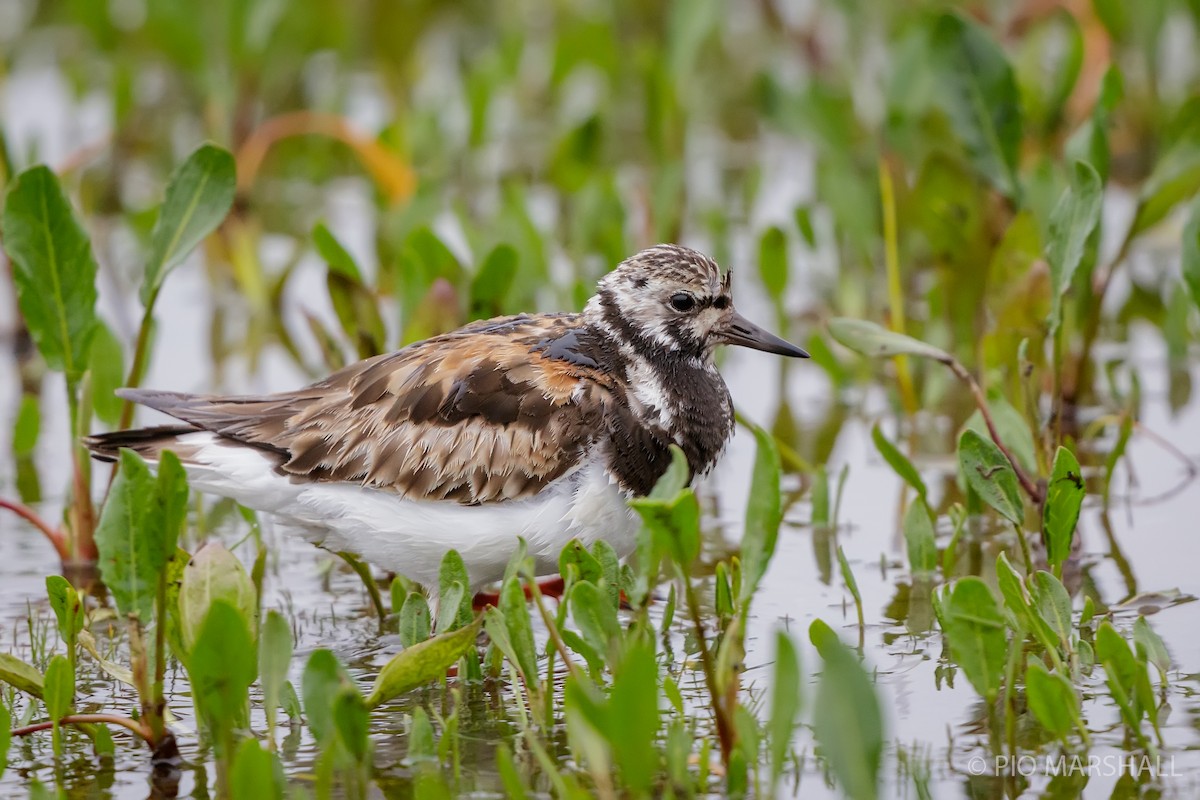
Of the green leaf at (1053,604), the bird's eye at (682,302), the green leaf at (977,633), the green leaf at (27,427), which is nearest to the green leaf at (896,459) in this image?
the bird's eye at (682,302)

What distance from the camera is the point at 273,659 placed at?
4691 mm

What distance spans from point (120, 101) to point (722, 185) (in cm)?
412

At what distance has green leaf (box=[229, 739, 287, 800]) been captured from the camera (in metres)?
4.18

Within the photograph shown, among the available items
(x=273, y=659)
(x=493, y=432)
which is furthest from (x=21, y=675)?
(x=493, y=432)

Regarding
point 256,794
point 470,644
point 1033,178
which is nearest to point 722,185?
point 1033,178

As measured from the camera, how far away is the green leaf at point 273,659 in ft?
15.3

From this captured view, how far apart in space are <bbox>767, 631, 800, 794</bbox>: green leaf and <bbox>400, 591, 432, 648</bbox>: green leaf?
1.41 m

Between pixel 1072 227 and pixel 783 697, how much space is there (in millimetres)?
2648

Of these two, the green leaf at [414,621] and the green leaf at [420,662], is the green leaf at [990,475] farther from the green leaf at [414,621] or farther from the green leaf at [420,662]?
the green leaf at [414,621]

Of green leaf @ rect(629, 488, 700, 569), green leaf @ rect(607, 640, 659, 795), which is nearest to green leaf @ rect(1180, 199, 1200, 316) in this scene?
green leaf @ rect(629, 488, 700, 569)

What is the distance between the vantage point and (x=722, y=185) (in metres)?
11.7

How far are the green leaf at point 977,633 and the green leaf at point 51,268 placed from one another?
129 inches

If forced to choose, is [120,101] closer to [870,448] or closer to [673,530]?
[870,448]

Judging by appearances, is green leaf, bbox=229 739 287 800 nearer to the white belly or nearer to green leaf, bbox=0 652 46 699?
green leaf, bbox=0 652 46 699
